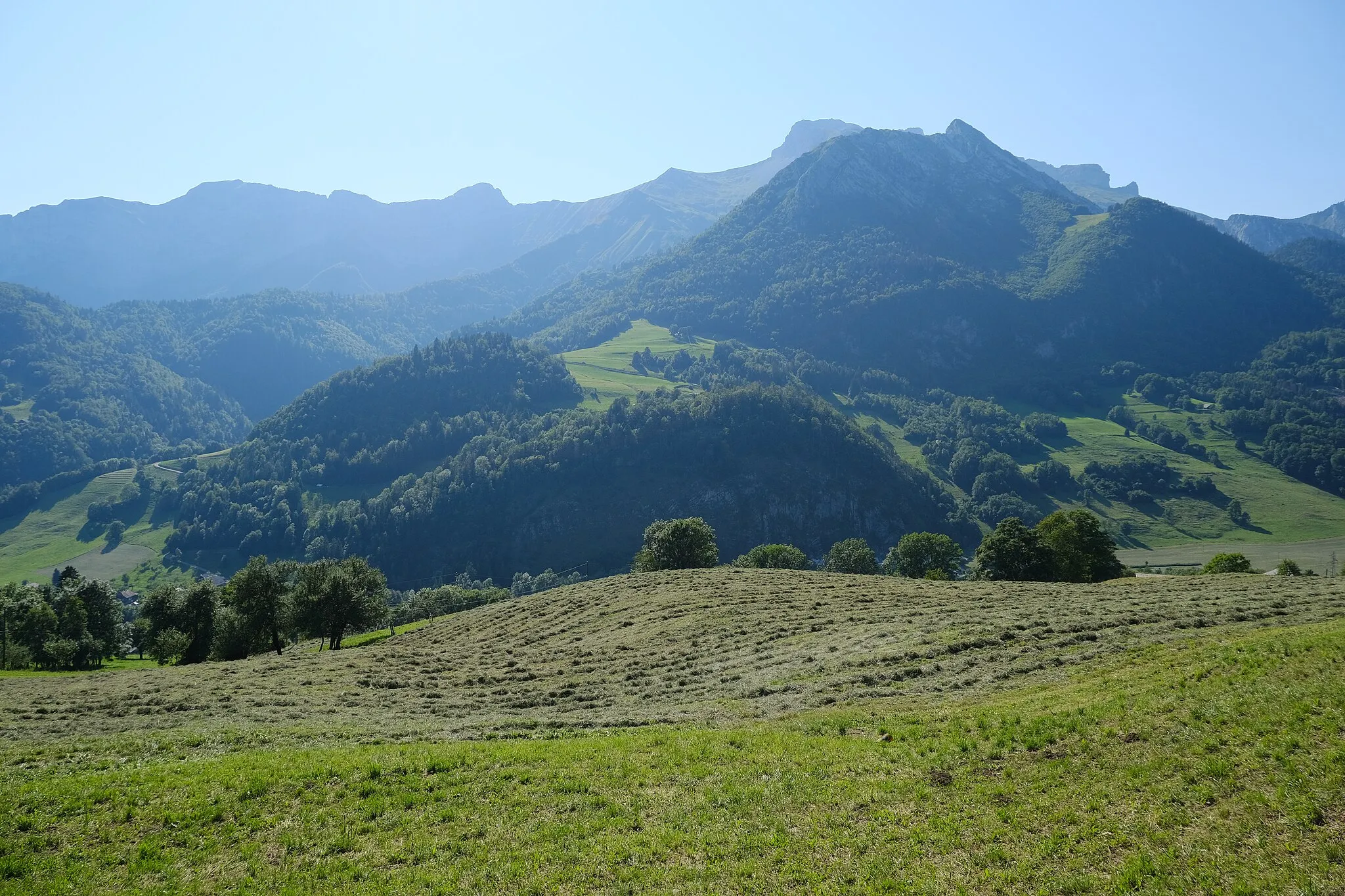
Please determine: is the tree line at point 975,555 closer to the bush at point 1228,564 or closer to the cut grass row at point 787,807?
the bush at point 1228,564

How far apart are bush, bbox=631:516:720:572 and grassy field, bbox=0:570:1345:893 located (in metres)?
65.5

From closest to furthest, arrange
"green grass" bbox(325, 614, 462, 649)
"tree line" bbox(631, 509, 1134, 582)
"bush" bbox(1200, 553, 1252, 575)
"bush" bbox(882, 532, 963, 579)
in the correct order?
1. "green grass" bbox(325, 614, 462, 649)
2. "tree line" bbox(631, 509, 1134, 582)
3. "bush" bbox(1200, 553, 1252, 575)
4. "bush" bbox(882, 532, 963, 579)

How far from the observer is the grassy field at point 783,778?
42.8 feet

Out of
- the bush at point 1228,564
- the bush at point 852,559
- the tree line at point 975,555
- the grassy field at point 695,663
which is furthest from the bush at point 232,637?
the bush at point 1228,564

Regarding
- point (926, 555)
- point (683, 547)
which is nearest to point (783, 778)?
point (683, 547)

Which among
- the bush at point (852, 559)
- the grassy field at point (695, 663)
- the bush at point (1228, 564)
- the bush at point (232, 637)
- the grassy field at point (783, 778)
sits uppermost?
the grassy field at point (783, 778)

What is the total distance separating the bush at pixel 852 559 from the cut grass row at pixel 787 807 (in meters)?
95.4

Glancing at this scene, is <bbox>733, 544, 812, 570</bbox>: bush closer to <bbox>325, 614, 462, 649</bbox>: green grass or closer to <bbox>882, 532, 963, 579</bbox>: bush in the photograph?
<bbox>882, 532, 963, 579</bbox>: bush

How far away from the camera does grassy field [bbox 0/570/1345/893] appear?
514 inches

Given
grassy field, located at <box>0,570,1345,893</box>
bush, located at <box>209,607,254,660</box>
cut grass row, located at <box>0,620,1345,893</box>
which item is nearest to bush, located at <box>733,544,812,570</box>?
bush, located at <box>209,607,254,660</box>

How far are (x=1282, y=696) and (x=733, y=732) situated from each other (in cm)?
1510

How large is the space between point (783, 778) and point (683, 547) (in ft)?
267

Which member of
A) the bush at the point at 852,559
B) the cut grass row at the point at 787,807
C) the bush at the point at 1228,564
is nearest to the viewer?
the cut grass row at the point at 787,807

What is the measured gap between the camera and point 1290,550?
19300 cm
